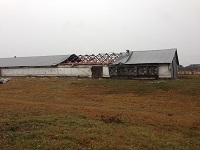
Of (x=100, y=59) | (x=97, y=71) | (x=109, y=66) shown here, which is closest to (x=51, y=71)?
(x=100, y=59)

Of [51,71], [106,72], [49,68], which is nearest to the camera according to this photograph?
[106,72]

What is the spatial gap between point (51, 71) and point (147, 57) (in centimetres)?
1865

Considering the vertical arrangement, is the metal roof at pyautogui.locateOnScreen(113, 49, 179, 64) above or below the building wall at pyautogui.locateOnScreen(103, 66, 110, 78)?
above

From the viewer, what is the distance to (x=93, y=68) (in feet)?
149

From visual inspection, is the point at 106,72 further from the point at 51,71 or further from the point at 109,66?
the point at 51,71

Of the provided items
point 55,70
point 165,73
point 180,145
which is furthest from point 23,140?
point 55,70

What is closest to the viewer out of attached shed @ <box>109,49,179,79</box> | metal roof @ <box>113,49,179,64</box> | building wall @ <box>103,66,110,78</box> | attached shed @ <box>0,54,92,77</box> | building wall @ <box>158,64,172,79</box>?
building wall @ <box>158,64,172,79</box>

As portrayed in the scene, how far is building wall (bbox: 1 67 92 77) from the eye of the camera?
152 feet

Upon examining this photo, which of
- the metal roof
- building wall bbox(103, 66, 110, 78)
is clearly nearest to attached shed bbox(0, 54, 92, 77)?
building wall bbox(103, 66, 110, 78)

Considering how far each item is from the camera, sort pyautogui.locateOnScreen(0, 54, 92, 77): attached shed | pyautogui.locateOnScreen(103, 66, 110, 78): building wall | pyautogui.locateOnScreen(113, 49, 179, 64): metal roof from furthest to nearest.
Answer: pyautogui.locateOnScreen(0, 54, 92, 77): attached shed < pyautogui.locateOnScreen(103, 66, 110, 78): building wall < pyautogui.locateOnScreen(113, 49, 179, 64): metal roof

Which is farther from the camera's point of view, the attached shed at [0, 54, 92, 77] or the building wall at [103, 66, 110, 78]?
the attached shed at [0, 54, 92, 77]

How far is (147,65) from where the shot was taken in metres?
40.7

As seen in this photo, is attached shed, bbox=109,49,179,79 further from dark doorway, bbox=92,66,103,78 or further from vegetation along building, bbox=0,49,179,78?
dark doorway, bbox=92,66,103,78

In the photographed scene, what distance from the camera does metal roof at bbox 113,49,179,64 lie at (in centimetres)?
4050
